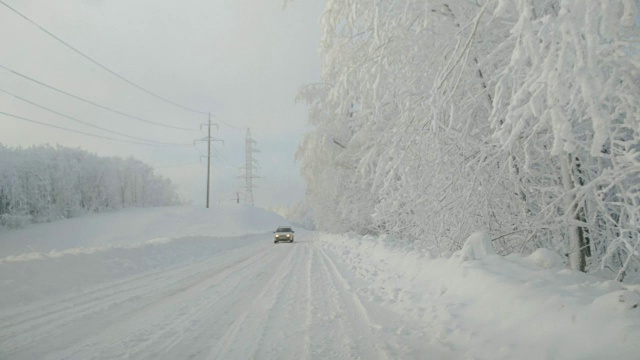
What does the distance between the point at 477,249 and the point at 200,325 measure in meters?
4.33

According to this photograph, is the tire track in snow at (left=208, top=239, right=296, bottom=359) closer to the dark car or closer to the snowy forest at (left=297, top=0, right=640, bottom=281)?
the snowy forest at (left=297, top=0, right=640, bottom=281)

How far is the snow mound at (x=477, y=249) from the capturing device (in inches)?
237

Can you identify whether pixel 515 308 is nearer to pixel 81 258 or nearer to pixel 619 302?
pixel 619 302

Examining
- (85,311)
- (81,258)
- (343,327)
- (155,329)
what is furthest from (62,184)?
(343,327)

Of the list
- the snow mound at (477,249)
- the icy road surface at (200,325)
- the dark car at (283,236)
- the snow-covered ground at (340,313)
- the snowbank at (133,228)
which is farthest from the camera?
the snowbank at (133,228)

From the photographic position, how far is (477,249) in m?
6.09

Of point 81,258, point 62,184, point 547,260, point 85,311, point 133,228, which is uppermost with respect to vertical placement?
point 62,184

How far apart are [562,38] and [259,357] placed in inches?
153

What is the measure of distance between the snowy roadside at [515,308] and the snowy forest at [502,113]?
2.63 ft

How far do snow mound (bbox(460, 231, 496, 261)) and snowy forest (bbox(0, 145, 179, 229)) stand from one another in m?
67.0

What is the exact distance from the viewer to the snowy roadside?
10.1ft

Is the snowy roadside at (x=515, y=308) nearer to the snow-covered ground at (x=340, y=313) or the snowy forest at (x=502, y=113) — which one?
the snow-covered ground at (x=340, y=313)

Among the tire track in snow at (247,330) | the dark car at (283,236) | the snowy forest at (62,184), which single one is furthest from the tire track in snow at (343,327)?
the snowy forest at (62,184)

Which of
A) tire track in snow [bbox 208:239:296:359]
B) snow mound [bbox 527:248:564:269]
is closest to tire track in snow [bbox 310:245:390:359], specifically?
tire track in snow [bbox 208:239:296:359]
